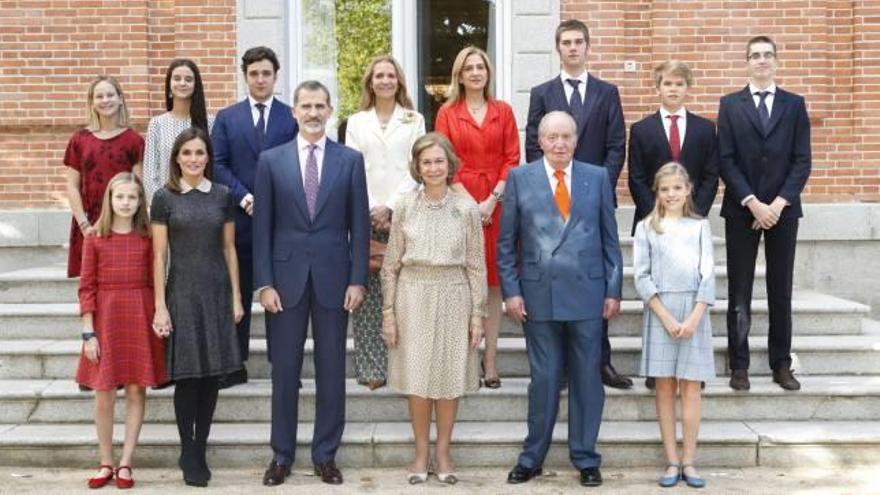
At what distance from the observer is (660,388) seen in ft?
18.4

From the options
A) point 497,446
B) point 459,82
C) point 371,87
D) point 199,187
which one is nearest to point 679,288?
point 497,446

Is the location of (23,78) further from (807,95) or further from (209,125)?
(807,95)

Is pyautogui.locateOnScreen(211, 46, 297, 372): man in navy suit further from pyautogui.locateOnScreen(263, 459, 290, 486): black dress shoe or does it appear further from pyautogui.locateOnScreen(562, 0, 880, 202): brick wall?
pyautogui.locateOnScreen(562, 0, 880, 202): brick wall

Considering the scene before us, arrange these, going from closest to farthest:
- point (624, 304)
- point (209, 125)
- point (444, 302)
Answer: point (444, 302) → point (209, 125) → point (624, 304)

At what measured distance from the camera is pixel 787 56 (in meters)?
8.84

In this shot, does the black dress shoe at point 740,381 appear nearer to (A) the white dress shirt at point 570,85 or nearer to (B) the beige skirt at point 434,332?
(B) the beige skirt at point 434,332

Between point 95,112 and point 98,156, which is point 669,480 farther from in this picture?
point 95,112

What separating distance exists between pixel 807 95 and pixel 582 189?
14.3ft

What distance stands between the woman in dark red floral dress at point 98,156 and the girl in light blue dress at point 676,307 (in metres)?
3.31

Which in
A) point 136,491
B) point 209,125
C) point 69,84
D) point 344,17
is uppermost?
point 344,17

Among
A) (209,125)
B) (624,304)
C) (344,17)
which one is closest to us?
(209,125)

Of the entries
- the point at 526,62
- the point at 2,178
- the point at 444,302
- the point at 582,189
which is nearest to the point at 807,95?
the point at 526,62

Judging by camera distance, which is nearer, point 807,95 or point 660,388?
point 660,388

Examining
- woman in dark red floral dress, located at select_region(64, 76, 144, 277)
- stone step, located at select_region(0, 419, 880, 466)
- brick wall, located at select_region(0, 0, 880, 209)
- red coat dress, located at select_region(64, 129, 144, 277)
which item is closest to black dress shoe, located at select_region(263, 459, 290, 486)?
stone step, located at select_region(0, 419, 880, 466)
